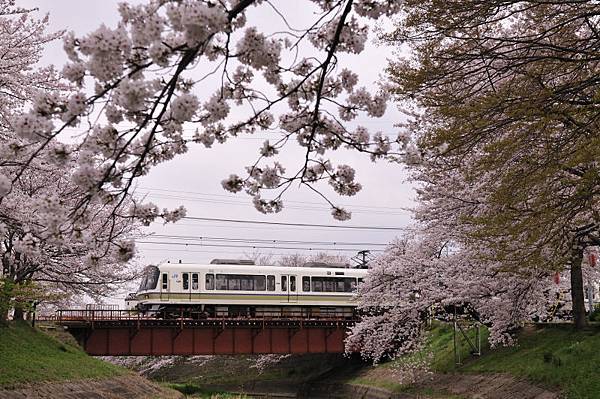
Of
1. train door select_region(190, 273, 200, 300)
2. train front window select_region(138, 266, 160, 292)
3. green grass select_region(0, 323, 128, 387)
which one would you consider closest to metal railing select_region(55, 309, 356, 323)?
train door select_region(190, 273, 200, 300)

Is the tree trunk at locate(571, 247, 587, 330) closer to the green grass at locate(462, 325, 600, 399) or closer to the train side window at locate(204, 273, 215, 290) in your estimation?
the green grass at locate(462, 325, 600, 399)

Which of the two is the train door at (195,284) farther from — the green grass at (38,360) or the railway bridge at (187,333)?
the green grass at (38,360)

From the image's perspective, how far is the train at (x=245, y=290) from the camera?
106ft

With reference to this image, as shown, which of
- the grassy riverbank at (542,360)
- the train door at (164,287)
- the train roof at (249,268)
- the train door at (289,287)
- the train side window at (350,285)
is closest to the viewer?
the grassy riverbank at (542,360)

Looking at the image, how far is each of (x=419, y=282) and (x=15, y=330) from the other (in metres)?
14.9

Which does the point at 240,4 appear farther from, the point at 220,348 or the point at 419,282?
the point at 220,348

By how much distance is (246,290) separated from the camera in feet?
112

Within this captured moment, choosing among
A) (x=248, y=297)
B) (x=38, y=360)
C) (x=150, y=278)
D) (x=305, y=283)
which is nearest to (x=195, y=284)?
(x=150, y=278)

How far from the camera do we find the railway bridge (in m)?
29.9

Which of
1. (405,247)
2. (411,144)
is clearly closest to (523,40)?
(411,144)

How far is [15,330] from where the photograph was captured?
2402cm

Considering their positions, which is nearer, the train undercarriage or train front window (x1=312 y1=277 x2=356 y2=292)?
the train undercarriage

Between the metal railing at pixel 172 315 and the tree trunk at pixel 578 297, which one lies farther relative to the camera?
the metal railing at pixel 172 315

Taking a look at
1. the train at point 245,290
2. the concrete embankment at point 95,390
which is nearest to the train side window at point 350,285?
the train at point 245,290
